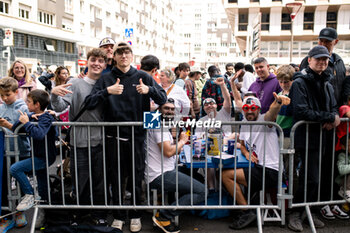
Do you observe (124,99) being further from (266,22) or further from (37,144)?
(266,22)

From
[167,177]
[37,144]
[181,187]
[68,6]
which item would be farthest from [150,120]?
[68,6]

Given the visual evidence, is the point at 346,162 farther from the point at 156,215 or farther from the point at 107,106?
the point at 107,106

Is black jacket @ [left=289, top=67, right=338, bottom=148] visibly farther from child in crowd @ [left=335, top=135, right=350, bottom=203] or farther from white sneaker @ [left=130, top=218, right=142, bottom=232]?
white sneaker @ [left=130, top=218, right=142, bottom=232]

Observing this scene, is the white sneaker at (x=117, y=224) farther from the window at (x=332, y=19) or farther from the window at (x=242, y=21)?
the window at (x=332, y=19)

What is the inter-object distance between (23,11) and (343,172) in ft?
102

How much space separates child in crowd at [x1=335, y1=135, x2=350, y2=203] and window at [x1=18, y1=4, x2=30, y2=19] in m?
30.2

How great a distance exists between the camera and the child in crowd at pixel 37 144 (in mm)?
3731

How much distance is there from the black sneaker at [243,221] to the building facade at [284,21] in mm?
33156

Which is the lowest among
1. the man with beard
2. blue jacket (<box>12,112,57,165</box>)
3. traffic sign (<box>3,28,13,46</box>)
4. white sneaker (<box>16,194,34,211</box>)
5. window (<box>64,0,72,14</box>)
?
white sneaker (<box>16,194,34,211</box>)

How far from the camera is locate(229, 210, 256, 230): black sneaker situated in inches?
156

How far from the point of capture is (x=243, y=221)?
13.1ft

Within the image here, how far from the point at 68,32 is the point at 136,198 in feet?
111

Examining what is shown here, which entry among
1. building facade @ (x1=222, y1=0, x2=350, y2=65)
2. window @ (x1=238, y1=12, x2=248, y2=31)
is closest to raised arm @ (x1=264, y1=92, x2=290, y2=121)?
building facade @ (x1=222, y1=0, x2=350, y2=65)

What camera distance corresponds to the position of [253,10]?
3550cm
